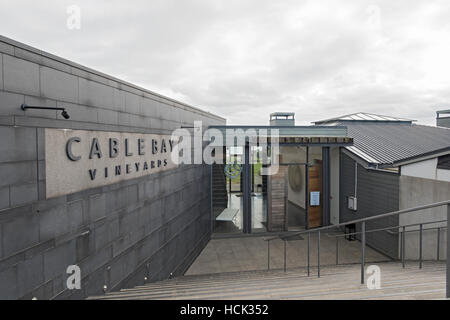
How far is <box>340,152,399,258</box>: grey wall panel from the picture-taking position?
11117 mm

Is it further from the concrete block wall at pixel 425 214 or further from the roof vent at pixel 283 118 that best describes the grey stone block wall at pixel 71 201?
the roof vent at pixel 283 118

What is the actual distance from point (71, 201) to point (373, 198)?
11.7 meters

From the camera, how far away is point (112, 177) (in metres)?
6.26

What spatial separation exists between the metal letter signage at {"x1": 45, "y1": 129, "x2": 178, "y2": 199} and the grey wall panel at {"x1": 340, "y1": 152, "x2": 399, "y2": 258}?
9.07 meters

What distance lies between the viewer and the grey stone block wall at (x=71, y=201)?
155 inches

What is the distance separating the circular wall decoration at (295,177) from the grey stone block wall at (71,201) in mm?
8268

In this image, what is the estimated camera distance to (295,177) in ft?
51.7

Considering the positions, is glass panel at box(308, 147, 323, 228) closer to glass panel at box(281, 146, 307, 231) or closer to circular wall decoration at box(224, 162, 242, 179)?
glass panel at box(281, 146, 307, 231)

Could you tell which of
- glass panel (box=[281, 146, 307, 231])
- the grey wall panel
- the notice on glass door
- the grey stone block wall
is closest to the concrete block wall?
the grey wall panel

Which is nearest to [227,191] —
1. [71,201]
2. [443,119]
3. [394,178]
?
[394,178]

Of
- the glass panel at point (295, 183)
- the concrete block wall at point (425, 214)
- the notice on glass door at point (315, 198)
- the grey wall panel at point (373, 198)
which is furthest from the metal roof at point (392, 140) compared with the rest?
the notice on glass door at point (315, 198)

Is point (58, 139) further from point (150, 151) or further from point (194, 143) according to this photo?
point (194, 143)

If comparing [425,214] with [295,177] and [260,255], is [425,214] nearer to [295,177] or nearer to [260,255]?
[260,255]

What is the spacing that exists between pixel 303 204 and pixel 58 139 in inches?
545
